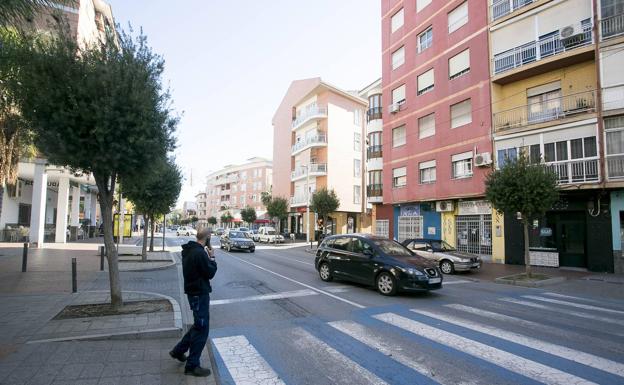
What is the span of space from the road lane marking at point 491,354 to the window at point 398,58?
24770 mm

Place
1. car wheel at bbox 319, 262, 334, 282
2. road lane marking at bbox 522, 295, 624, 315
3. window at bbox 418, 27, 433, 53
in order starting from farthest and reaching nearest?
window at bbox 418, 27, 433, 53
car wheel at bbox 319, 262, 334, 282
road lane marking at bbox 522, 295, 624, 315

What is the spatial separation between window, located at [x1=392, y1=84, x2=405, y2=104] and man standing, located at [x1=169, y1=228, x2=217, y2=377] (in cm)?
2539

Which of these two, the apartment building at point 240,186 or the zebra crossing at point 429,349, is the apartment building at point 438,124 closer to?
the zebra crossing at point 429,349

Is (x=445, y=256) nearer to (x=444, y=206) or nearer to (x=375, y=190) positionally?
(x=444, y=206)

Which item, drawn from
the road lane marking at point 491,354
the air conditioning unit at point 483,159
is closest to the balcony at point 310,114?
the air conditioning unit at point 483,159

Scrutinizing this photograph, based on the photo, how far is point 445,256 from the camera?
52.5 feet

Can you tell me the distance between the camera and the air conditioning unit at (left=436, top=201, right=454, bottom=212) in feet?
75.4

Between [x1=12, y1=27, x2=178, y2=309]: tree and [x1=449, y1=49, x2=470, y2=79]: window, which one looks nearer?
[x1=12, y1=27, x2=178, y2=309]: tree

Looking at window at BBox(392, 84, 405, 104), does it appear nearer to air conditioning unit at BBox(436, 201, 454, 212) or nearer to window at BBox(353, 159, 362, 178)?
air conditioning unit at BBox(436, 201, 454, 212)

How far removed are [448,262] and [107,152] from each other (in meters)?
13.6

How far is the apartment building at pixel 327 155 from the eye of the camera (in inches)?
1713

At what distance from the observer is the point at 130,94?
6832 millimetres

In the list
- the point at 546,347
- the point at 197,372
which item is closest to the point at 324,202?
the point at 546,347

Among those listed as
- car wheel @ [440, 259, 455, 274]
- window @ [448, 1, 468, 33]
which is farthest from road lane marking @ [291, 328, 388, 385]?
window @ [448, 1, 468, 33]
